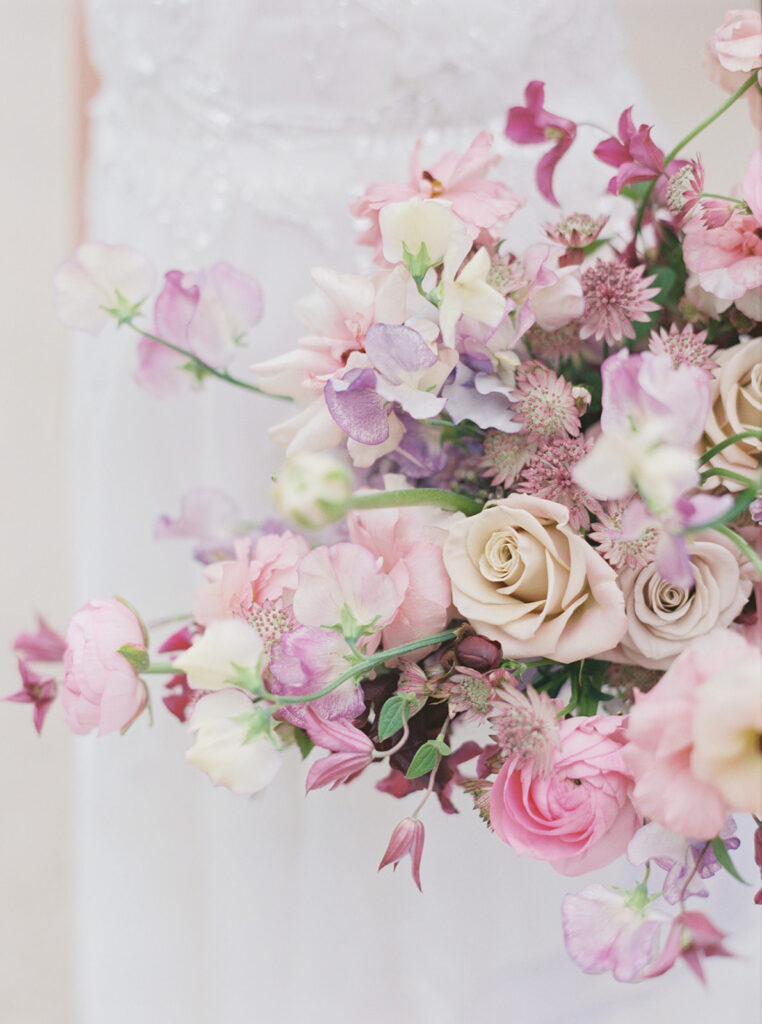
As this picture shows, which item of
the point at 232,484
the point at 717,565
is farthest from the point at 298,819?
the point at 717,565

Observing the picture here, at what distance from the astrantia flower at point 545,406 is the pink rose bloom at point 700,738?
4.2 inches

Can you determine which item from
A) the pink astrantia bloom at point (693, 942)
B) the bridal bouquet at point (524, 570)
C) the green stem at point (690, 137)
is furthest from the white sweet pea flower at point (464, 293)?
the pink astrantia bloom at point (693, 942)

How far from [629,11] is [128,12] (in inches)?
23.6

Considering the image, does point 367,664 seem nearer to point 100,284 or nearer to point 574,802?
point 574,802

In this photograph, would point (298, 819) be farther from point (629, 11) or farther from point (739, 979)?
point (629, 11)

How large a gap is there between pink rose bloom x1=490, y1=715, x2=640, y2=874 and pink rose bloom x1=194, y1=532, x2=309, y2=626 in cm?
12

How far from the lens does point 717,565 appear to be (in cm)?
34

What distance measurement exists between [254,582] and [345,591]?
65 millimetres

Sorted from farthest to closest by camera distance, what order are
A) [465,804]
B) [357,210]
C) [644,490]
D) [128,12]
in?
[128,12] < [465,804] < [357,210] < [644,490]

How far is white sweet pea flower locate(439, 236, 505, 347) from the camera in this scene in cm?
33

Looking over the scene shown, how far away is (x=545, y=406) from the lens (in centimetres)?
35

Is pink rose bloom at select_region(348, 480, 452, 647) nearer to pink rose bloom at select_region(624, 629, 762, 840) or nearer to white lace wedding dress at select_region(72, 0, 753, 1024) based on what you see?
pink rose bloom at select_region(624, 629, 762, 840)

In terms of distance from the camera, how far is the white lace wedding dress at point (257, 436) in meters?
0.56

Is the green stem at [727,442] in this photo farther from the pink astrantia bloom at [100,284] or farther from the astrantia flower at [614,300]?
the pink astrantia bloom at [100,284]
